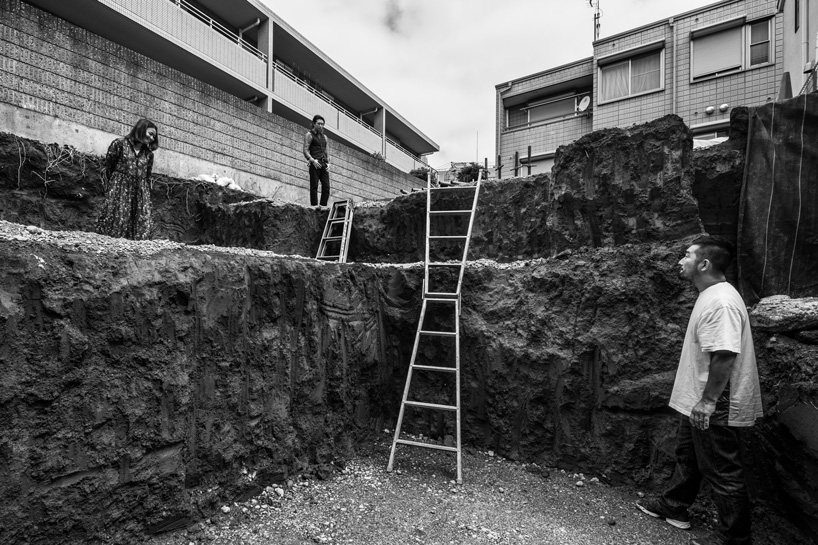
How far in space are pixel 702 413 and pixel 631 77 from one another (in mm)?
13084

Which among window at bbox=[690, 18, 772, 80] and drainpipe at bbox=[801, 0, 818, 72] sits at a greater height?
window at bbox=[690, 18, 772, 80]

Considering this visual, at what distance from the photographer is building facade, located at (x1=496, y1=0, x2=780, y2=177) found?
10.7 metres

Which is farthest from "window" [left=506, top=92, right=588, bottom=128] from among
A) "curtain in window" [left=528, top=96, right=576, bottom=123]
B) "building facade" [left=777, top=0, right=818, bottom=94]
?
"building facade" [left=777, top=0, right=818, bottom=94]

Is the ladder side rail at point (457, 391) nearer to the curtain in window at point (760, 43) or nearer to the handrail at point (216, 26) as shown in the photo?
the handrail at point (216, 26)

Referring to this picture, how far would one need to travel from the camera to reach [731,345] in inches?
97.4

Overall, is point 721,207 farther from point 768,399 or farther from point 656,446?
point 656,446

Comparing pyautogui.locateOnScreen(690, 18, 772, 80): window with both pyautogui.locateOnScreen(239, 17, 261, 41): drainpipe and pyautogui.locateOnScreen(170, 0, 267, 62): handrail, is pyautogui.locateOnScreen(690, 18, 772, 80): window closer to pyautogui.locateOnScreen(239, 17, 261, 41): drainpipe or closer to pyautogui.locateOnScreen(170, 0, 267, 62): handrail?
pyautogui.locateOnScreen(170, 0, 267, 62): handrail

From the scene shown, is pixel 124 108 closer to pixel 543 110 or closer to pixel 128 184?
pixel 128 184

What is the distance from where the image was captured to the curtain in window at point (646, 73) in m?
12.3

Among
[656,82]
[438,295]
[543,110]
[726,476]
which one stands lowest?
[726,476]

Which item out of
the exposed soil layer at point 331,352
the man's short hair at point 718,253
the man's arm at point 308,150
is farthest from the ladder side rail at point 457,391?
the man's arm at point 308,150

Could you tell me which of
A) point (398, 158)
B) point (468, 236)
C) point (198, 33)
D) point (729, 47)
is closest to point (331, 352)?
point (468, 236)

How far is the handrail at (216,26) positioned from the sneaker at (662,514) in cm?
1310

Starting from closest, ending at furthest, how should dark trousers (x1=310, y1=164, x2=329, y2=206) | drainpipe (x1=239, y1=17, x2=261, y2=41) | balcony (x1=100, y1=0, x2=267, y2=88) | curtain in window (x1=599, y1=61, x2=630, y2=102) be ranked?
dark trousers (x1=310, y1=164, x2=329, y2=206)
balcony (x1=100, y1=0, x2=267, y2=88)
curtain in window (x1=599, y1=61, x2=630, y2=102)
drainpipe (x1=239, y1=17, x2=261, y2=41)
